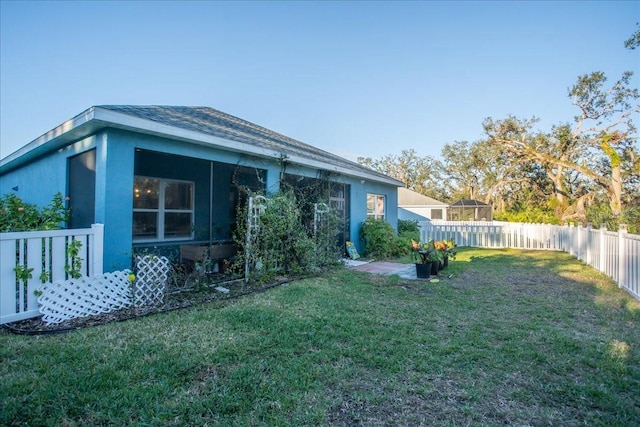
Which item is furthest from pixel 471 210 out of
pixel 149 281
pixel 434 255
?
pixel 149 281

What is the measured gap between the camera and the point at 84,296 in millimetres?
4668

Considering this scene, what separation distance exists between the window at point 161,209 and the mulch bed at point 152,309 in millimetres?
2740

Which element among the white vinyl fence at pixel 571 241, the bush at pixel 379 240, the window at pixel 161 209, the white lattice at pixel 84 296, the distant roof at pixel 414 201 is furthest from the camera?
the distant roof at pixel 414 201

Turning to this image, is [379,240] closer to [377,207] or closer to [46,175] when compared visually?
[377,207]

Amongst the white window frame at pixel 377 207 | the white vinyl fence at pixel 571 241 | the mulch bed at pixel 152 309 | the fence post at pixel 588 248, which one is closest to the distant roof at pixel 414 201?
the white vinyl fence at pixel 571 241

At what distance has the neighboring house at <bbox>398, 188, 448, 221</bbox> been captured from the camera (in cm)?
2783

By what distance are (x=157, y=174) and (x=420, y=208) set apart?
24105 millimetres

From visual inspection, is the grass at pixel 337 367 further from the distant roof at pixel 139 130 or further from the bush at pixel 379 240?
the bush at pixel 379 240

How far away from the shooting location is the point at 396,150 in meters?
48.6

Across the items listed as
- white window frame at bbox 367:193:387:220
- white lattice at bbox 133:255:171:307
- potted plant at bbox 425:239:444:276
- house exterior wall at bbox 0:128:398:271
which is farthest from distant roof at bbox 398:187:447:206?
white lattice at bbox 133:255:171:307

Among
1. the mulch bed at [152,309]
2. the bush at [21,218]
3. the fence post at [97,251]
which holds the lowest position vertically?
the mulch bed at [152,309]

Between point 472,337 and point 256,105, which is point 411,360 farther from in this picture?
point 256,105

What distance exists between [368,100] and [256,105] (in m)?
6.00

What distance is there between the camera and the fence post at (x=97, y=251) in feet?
16.2
